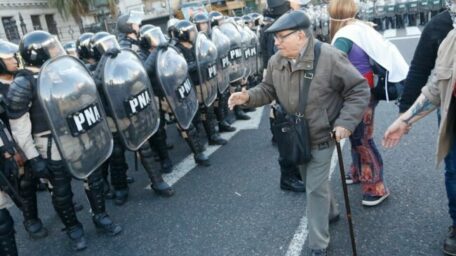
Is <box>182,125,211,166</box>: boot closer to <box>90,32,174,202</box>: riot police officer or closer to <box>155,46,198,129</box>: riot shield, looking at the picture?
<box>155,46,198,129</box>: riot shield

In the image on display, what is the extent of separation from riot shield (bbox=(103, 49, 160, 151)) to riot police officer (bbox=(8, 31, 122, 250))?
428mm

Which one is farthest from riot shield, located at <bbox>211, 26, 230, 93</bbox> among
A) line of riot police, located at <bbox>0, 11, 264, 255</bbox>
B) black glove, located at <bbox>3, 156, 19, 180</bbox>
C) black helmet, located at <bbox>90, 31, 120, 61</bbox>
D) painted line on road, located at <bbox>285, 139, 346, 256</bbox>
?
black glove, located at <bbox>3, 156, 19, 180</bbox>

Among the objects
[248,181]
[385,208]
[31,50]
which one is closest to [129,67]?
[31,50]

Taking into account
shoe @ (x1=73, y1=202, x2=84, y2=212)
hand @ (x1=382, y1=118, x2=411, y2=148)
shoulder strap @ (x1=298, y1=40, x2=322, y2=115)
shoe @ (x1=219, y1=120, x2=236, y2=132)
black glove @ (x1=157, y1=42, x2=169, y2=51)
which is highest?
black glove @ (x1=157, y1=42, x2=169, y2=51)

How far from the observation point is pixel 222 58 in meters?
5.52

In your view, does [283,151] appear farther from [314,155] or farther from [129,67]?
[129,67]

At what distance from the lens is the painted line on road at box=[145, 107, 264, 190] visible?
446 cm

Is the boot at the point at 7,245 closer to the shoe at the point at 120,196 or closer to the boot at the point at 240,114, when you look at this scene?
the shoe at the point at 120,196

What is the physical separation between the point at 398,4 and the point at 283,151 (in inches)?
736

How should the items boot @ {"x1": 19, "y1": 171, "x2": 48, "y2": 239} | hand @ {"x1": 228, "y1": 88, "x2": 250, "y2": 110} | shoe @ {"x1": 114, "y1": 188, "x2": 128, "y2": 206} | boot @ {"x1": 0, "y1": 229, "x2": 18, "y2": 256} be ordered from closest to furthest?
1. hand @ {"x1": 228, "y1": 88, "x2": 250, "y2": 110}
2. boot @ {"x1": 0, "y1": 229, "x2": 18, "y2": 256}
3. boot @ {"x1": 19, "y1": 171, "x2": 48, "y2": 239}
4. shoe @ {"x1": 114, "y1": 188, "x2": 128, "y2": 206}

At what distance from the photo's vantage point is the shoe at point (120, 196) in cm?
395

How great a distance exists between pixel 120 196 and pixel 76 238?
769mm

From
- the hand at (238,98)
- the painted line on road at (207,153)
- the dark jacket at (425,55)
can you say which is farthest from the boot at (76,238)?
the dark jacket at (425,55)

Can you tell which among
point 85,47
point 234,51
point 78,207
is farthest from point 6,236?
point 234,51
